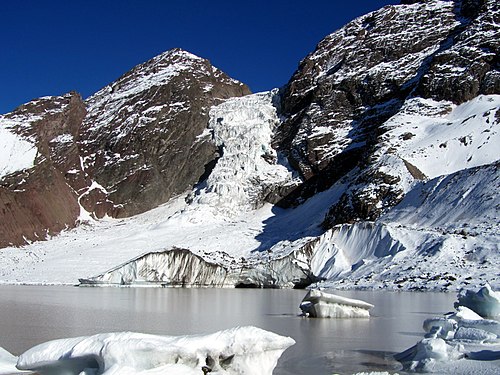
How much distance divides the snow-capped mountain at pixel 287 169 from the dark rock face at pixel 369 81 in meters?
0.29

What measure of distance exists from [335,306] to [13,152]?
247 feet

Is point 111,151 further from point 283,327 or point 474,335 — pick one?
point 474,335

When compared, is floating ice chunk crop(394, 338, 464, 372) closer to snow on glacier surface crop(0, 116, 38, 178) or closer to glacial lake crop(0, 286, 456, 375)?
glacial lake crop(0, 286, 456, 375)

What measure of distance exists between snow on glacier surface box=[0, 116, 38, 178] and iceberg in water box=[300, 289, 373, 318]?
70.8m

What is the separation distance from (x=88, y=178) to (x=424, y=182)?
56.4 meters

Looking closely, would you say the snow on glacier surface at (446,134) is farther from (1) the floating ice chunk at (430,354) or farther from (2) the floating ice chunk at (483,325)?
(1) the floating ice chunk at (430,354)

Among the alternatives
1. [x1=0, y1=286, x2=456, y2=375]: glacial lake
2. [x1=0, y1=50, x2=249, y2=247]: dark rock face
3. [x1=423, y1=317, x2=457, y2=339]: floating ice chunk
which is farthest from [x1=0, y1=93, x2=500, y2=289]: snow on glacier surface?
[x1=423, y1=317, x2=457, y2=339]: floating ice chunk

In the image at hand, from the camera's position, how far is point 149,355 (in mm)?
8172

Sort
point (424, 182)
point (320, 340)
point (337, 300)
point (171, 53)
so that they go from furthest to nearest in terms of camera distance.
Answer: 1. point (171, 53)
2. point (424, 182)
3. point (337, 300)
4. point (320, 340)

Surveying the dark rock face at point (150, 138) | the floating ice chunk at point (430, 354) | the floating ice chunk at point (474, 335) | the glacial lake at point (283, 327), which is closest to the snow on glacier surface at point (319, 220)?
the dark rock face at point (150, 138)

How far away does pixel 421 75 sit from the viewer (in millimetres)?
85625

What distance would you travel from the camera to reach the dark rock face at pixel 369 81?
75.7 metres

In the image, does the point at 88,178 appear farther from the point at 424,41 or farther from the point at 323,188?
the point at 424,41

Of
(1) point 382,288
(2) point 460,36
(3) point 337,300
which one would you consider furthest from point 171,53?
(3) point 337,300
